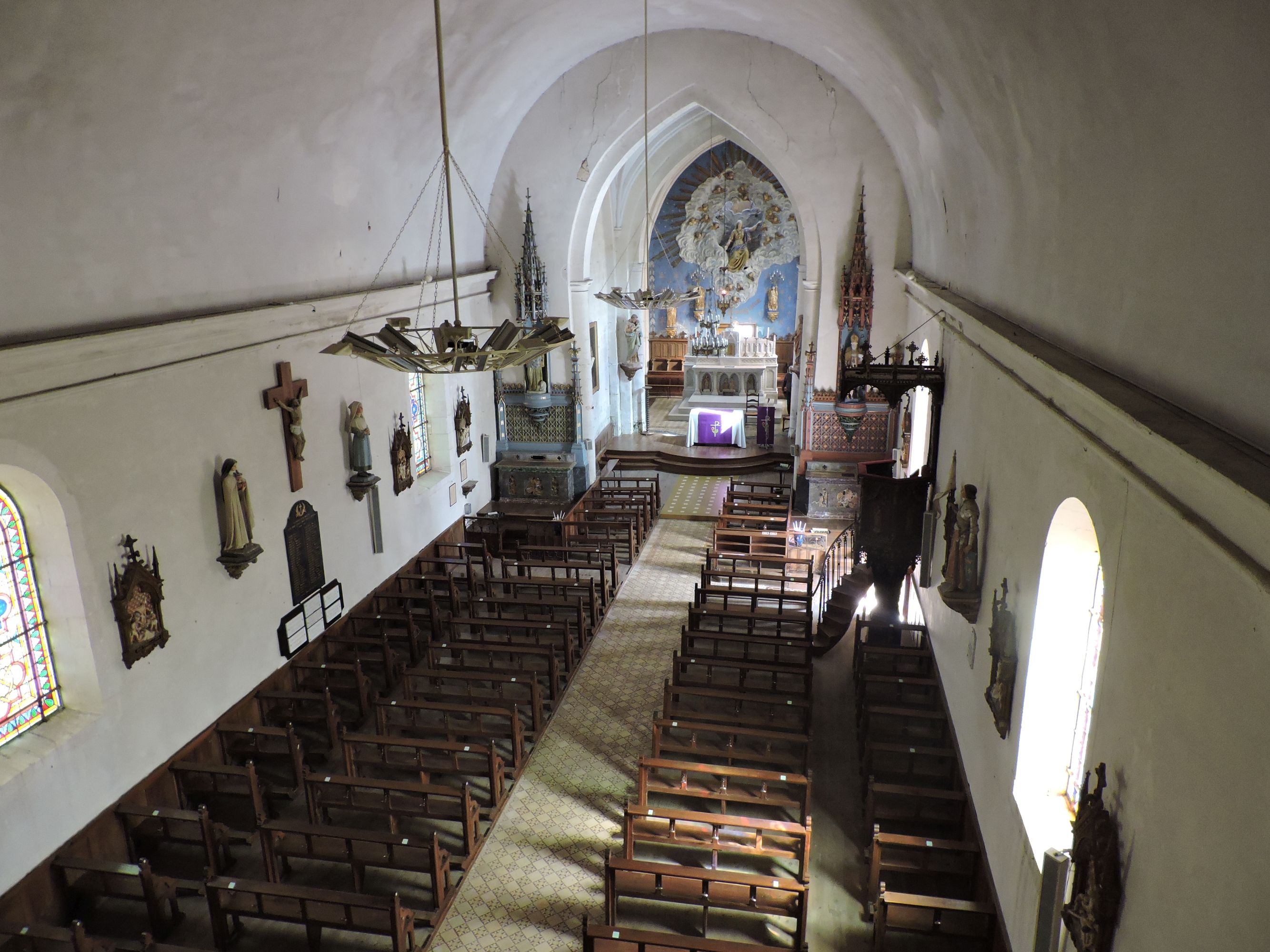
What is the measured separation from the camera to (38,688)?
7.70m

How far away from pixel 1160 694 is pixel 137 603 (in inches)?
322

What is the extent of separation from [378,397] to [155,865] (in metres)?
6.99

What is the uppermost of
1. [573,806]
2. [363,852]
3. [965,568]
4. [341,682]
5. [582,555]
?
[965,568]

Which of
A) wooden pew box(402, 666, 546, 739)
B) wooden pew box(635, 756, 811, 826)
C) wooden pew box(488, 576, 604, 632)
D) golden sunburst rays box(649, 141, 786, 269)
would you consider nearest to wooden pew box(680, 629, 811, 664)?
wooden pew box(488, 576, 604, 632)

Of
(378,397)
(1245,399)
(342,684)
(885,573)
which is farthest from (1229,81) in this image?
(378,397)

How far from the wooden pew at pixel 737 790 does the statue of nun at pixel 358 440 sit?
611 cm

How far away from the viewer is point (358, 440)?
1234 centimetres

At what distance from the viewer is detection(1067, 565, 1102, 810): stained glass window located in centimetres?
550

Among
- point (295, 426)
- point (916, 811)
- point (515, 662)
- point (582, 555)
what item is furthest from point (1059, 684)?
point (582, 555)

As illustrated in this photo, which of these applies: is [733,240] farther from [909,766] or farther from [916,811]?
[916,811]

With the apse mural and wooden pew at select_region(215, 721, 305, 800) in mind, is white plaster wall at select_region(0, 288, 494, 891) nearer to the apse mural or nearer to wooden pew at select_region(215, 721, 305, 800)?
wooden pew at select_region(215, 721, 305, 800)

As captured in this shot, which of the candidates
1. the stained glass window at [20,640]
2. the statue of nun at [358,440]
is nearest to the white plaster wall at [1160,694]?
the stained glass window at [20,640]

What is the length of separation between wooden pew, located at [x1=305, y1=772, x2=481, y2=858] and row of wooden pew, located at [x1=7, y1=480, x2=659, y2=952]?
2 centimetres

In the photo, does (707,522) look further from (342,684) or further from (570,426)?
(342,684)
